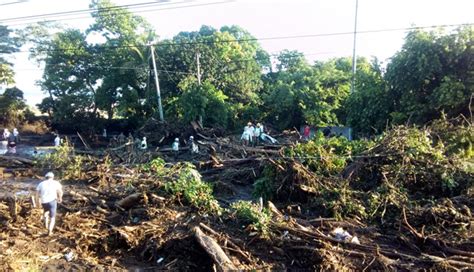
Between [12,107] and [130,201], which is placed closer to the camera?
[130,201]

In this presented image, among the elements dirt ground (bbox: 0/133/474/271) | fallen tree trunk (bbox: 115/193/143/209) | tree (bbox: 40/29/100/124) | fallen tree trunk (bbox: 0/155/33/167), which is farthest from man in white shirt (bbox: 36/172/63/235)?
tree (bbox: 40/29/100/124)

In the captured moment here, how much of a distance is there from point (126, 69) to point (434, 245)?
25153mm

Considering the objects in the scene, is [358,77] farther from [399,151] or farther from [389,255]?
[389,255]

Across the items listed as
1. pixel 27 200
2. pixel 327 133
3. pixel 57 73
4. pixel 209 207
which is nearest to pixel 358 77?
pixel 327 133

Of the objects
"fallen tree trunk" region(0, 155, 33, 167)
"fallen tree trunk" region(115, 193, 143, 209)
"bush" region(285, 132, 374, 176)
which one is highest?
"bush" region(285, 132, 374, 176)

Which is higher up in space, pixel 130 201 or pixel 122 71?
pixel 122 71

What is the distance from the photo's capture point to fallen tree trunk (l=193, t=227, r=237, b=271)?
6.49 meters

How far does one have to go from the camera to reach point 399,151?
10289 millimetres

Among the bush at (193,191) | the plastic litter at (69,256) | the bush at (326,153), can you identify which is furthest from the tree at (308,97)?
the plastic litter at (69,256)

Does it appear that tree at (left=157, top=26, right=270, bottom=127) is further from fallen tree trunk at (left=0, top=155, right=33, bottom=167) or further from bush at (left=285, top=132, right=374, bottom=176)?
bush at (left=285, top=132, right=374, bottom=176)

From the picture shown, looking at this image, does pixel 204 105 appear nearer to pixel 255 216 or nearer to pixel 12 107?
pixel 255 216

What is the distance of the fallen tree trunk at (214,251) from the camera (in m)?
6.49

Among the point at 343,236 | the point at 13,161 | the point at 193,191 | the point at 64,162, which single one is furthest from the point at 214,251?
the point at 13,161

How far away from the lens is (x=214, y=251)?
22.2 ft
